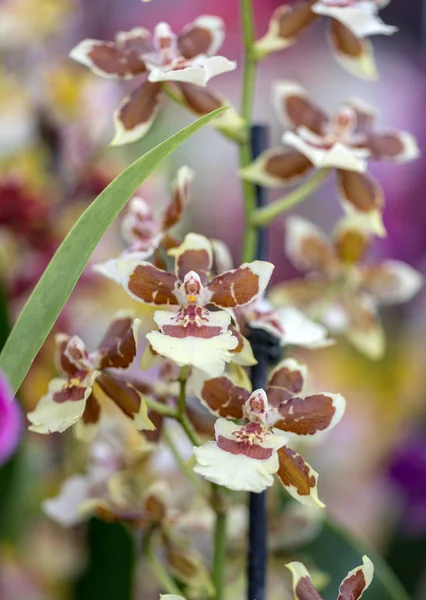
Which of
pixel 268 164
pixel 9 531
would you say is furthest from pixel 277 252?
pixel 268 164

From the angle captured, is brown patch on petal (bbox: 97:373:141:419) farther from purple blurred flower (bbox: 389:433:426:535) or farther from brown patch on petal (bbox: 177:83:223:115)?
purple blurred flower (bbox: 389:433:426:535)

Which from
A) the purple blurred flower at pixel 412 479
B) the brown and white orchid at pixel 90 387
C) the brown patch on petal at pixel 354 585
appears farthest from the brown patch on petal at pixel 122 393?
the purple blurred flower at pixel 412 479

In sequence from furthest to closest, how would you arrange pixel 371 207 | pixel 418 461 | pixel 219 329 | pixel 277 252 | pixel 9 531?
1. pixel 277 252
2. pixel 418 461
3. pixel 9 531
4. pixel 371 207
5. pixel 219 329

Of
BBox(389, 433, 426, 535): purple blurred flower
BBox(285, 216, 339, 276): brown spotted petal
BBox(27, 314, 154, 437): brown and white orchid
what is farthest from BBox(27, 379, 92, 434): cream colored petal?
BBox(389, 433, 426, 535): purple blurred flower

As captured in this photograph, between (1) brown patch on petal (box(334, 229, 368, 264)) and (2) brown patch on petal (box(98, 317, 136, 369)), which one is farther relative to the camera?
(1) brown patch on petal (box(334, 229, 368, 264))

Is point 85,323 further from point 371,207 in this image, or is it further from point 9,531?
point 371,207

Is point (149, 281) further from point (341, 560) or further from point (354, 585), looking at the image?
point (341, 560)

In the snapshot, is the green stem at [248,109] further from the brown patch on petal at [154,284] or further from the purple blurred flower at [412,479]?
the purple blurred flower at [412,479]

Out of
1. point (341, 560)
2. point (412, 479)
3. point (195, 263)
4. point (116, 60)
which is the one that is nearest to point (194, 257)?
→ point (195, 263)
